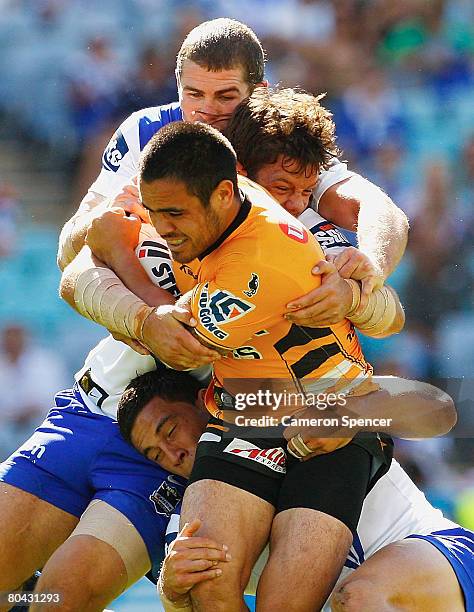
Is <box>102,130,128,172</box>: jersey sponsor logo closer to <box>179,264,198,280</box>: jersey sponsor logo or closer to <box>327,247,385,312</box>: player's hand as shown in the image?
<box>179,264,198,280</box>: jersey sponsor logo

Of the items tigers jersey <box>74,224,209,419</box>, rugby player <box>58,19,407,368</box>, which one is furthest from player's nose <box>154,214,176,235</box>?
tigers jersey <box>74,224,209,419</box>

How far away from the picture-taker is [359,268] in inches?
124

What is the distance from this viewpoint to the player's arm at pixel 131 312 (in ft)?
9.85

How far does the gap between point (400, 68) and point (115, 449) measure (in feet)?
16.6

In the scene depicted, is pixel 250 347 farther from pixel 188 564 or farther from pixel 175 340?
pixel 188 564

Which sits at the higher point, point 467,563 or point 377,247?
point 377,247

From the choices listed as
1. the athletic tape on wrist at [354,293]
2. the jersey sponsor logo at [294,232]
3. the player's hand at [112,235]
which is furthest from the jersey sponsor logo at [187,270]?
the athletic tape on wrist at [354,293]

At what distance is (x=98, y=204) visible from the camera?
12.4 feet

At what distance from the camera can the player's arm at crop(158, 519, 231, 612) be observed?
289 cm

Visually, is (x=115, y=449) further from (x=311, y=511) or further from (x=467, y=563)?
(x=467, y=563)

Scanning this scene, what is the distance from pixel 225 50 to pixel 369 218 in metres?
0.80

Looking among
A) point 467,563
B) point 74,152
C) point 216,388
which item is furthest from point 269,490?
point 74,152

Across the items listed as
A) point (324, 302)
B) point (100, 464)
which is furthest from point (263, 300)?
point (100, 464)

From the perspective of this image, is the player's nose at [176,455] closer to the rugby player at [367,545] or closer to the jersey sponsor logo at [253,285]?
the rugby player at [367,545]
